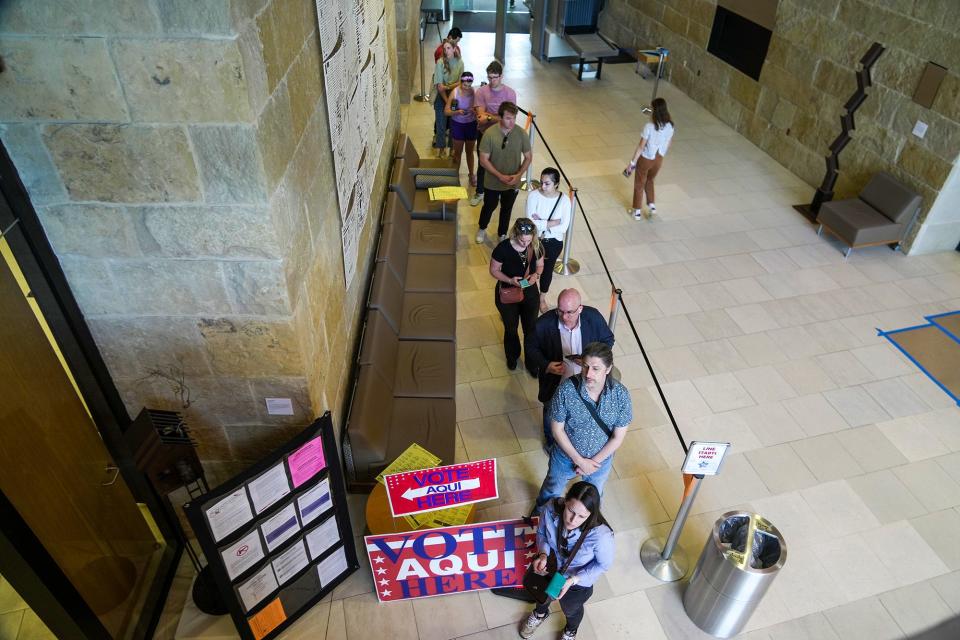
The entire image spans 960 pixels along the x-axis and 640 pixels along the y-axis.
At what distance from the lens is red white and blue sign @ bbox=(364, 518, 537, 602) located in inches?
157

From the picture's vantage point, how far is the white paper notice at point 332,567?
4.21 metres

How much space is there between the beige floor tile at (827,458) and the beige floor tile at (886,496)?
0.10 metres

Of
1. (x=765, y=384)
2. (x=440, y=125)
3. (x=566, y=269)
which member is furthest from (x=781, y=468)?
(x=440, y=125)

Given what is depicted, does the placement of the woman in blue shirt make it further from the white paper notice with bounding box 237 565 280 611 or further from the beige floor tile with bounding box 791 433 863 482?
the beige floor tile with bounding box 791 433 863 482

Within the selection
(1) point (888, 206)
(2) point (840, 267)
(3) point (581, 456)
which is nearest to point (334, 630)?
(3) point (581, 456)

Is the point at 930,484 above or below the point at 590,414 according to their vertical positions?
below

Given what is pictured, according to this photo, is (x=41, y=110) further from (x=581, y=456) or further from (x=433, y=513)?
(x=581, y=456)

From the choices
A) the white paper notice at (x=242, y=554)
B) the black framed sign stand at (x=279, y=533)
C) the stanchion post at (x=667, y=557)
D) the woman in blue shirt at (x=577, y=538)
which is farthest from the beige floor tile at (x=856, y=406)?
the white paper notice at (x=242, y=554)

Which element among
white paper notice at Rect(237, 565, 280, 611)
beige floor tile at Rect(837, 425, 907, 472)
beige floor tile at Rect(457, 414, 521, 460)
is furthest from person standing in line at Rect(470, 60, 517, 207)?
white paper notice at Rect(237, 565, 280, 611)

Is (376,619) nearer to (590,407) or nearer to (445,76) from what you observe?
(590,407)

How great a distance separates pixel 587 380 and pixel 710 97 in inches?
394

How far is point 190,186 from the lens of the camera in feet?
9.75

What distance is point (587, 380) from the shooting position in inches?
159

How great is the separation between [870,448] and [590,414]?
320cm
